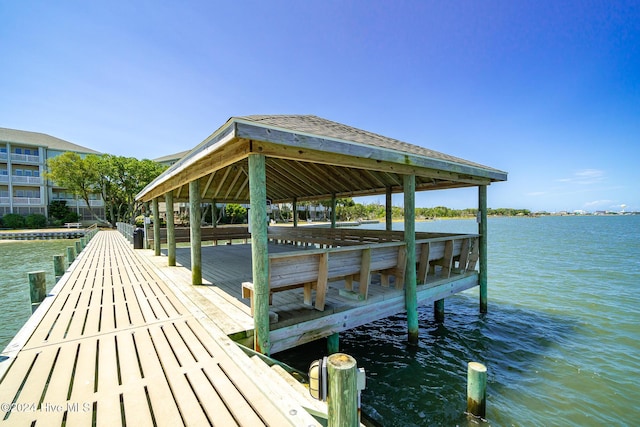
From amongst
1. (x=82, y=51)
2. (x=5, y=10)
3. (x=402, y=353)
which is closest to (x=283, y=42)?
(x=82, y=51)

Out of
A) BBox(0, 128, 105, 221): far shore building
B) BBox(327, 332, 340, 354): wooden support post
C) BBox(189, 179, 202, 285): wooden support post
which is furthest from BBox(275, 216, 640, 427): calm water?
BBox(0, 128, 105, 221): far shore building

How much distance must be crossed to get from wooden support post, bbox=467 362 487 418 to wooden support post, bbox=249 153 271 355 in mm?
2540

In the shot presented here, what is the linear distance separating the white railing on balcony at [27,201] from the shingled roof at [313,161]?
37070mm

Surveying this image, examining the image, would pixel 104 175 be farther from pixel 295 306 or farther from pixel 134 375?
pixel 134 375

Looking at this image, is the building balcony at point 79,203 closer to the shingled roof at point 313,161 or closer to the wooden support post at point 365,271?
the shingled roof at point 313,161

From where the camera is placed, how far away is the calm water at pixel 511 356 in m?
3.73

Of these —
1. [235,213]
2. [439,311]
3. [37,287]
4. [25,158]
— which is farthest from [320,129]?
[25,158]

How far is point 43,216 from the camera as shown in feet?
109

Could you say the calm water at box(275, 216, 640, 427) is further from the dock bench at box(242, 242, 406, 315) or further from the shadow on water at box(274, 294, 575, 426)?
the dock bench at box(242, 242, 406, 315)

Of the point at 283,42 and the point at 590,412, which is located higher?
the point at 283,42

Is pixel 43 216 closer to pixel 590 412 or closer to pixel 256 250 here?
pixel 256 250

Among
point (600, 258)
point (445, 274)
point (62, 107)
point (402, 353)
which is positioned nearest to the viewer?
point (402, 353)

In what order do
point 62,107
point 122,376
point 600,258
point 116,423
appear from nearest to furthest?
point 116,423
point 122,376
point 62,107
point 600,258

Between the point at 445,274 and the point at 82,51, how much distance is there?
11.9 metres
